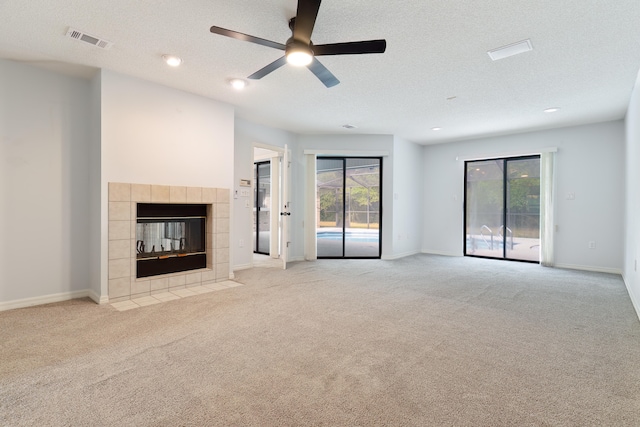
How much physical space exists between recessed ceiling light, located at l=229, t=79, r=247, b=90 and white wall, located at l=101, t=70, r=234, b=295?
0.69 m

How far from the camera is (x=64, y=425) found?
1.54 metres

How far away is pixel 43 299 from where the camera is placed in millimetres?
3457

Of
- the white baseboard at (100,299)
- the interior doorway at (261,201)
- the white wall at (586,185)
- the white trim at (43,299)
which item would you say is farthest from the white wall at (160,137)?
the white wall at (586,185)

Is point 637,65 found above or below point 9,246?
above

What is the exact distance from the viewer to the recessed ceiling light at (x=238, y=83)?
3.73 meters

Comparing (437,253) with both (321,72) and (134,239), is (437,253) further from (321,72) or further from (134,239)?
(134,239)

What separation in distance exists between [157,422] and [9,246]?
304 centimetres

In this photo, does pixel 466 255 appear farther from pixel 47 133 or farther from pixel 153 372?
pixel 47 133

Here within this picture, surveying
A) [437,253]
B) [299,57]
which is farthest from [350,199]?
[299,57]

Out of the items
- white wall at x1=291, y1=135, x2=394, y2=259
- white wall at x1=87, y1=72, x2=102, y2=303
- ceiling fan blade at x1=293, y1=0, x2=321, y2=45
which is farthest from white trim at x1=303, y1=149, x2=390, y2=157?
ceiling fan blade at x1=293, y1=0, x2=321, y2=45

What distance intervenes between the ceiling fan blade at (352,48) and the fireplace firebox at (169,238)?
9.19 feet

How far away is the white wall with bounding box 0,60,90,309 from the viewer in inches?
129

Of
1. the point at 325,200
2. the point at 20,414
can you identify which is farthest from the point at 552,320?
the point at 325,200

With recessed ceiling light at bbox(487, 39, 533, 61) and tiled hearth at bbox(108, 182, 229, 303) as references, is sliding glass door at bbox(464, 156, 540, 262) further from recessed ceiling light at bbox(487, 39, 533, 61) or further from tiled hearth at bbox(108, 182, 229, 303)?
tiled hearth at bbox(108, 182, 229, 303)
